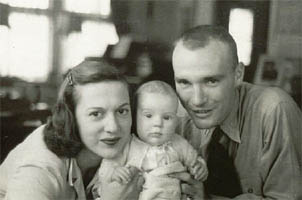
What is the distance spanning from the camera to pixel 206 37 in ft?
7.23

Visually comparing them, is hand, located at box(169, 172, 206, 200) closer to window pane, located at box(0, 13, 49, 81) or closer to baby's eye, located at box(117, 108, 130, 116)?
baby's eye, located at box(117, 108, 130, 116)

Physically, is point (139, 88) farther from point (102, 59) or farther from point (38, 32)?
point (38, 32)

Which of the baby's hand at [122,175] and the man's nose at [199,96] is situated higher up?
the man's nose at [199,96]

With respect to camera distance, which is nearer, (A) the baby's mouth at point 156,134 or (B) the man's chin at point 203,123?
(A) the baby's mouth at point 156,134

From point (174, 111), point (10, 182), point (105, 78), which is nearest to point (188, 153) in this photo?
point (174, 111)

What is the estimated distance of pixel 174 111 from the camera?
2.17 metres

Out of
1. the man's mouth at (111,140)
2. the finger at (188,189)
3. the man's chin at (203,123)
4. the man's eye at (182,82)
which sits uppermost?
the man's eye at (182,82)

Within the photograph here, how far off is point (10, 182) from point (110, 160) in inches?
19.4

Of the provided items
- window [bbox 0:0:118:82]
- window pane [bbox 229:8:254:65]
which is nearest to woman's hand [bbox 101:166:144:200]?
window [bbox 0:0:118:82]

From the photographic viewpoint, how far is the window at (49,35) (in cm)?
222

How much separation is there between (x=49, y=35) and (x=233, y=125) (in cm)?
103

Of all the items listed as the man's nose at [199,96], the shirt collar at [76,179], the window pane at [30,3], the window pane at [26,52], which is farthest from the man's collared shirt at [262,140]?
the window pane at [30,3]

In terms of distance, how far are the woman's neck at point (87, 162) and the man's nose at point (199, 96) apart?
550 mm

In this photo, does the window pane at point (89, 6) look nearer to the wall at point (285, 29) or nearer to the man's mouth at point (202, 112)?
the man's mouth at point (202, 112)
